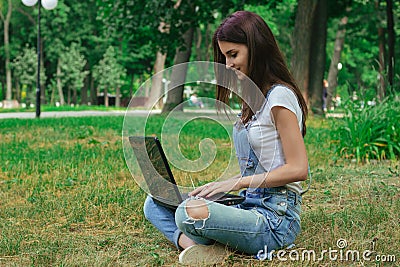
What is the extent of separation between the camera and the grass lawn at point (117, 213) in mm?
3600

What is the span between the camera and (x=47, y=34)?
3888 cm

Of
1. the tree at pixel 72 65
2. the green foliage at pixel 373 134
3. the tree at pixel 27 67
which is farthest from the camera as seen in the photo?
the tree at pixel 72 65

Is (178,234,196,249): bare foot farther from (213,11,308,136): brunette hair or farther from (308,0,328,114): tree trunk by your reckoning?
(308,0,328,114): tree trunk

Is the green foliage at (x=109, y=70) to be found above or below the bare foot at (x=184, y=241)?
above

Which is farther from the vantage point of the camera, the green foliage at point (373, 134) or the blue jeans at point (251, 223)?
the green foliage at point (373, 134)

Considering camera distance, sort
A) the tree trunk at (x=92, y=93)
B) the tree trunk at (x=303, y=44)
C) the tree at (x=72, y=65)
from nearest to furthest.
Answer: the tree trunk at (x=303, y=44)
the tree at (x=72, y=65)
the tree trunk at (x=92, y=93)

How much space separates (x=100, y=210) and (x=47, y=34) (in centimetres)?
3573

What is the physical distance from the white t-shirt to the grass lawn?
0.55 meters

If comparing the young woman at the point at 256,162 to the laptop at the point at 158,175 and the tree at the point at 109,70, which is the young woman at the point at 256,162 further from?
the tree at the point at 109,70

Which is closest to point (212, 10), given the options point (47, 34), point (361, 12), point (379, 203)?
point (361, 12)

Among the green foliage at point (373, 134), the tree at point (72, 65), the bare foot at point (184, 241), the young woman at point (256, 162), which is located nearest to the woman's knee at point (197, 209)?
the young woman at point (256, 162)

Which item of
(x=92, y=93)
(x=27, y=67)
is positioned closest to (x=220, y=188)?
(x=27, y=67)

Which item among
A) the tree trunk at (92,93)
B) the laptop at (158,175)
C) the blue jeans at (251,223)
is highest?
the laptop at (158,175)

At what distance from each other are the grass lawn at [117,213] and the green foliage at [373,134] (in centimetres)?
25
